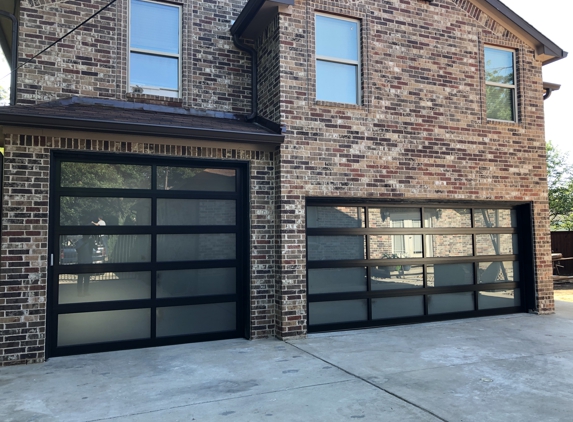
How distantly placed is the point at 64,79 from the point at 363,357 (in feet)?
20.2

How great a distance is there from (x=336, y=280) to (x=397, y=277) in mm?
1265

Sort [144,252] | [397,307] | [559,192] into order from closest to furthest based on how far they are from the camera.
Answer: [144,252], [397,307], [559,192]

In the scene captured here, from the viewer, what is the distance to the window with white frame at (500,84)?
9.29m

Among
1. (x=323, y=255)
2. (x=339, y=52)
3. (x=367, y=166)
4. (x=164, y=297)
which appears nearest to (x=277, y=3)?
(x=339, y=52)

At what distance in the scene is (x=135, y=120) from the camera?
21.4ft

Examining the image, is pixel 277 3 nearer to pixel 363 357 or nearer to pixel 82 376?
pixel 363 357

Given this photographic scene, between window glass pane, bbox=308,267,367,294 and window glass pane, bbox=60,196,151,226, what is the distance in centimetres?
289

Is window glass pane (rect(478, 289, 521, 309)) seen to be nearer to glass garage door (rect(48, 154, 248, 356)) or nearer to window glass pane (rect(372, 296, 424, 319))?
window glass pane (rect(372, 296, 424, 319))

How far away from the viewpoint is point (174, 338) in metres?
6.98

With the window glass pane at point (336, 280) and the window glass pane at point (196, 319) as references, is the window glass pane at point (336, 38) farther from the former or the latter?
the window glass pane at point (196, 319)

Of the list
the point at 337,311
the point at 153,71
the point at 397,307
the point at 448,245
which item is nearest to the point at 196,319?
the point at 337,311

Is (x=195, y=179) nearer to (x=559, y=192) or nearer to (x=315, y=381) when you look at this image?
(x=315, y=381)

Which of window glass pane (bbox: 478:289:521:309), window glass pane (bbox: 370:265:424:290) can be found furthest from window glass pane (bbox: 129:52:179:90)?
window glass pane (bbox: 478:289:521:309)

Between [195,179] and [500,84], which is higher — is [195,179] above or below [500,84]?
below
